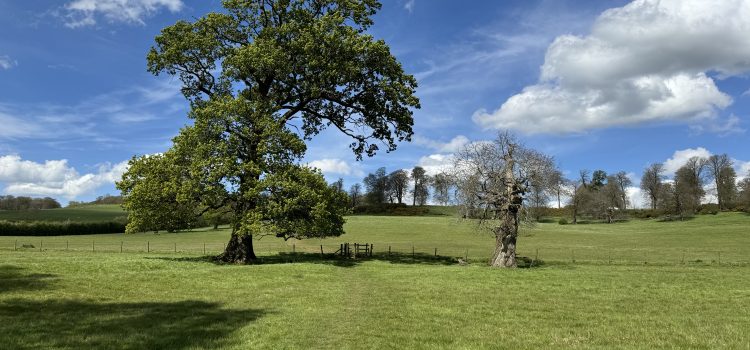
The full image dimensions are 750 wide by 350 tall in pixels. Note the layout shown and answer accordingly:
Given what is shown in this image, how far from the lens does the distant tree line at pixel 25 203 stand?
14719cm

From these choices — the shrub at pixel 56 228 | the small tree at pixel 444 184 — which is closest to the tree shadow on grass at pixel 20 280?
the small tree at pixel 444 184

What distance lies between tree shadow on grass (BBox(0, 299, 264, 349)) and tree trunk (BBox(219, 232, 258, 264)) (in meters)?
16.7

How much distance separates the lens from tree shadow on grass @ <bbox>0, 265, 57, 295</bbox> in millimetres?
18969

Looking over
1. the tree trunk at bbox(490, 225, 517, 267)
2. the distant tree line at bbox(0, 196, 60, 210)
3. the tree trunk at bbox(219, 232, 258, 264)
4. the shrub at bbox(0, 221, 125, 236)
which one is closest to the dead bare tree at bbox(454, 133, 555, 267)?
the tree trunk at bbox(490, 225, 517, 267)

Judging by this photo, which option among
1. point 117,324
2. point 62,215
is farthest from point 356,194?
point 117,324

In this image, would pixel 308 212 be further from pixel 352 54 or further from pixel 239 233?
pixel 352 54

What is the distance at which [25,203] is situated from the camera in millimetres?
151625

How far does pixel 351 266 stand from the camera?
35781 mm

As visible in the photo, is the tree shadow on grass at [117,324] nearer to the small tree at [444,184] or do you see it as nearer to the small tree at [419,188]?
the small tree at [444,184]

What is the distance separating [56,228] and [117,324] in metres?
99.3

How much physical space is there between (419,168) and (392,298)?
142 metres

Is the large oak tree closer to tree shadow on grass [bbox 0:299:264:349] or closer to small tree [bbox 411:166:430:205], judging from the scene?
tree shadow on grass [bbox 0:299:264:349]

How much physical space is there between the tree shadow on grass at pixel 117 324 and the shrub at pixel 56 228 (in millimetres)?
92348

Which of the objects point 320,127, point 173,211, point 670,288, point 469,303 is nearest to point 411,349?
point 469,303
